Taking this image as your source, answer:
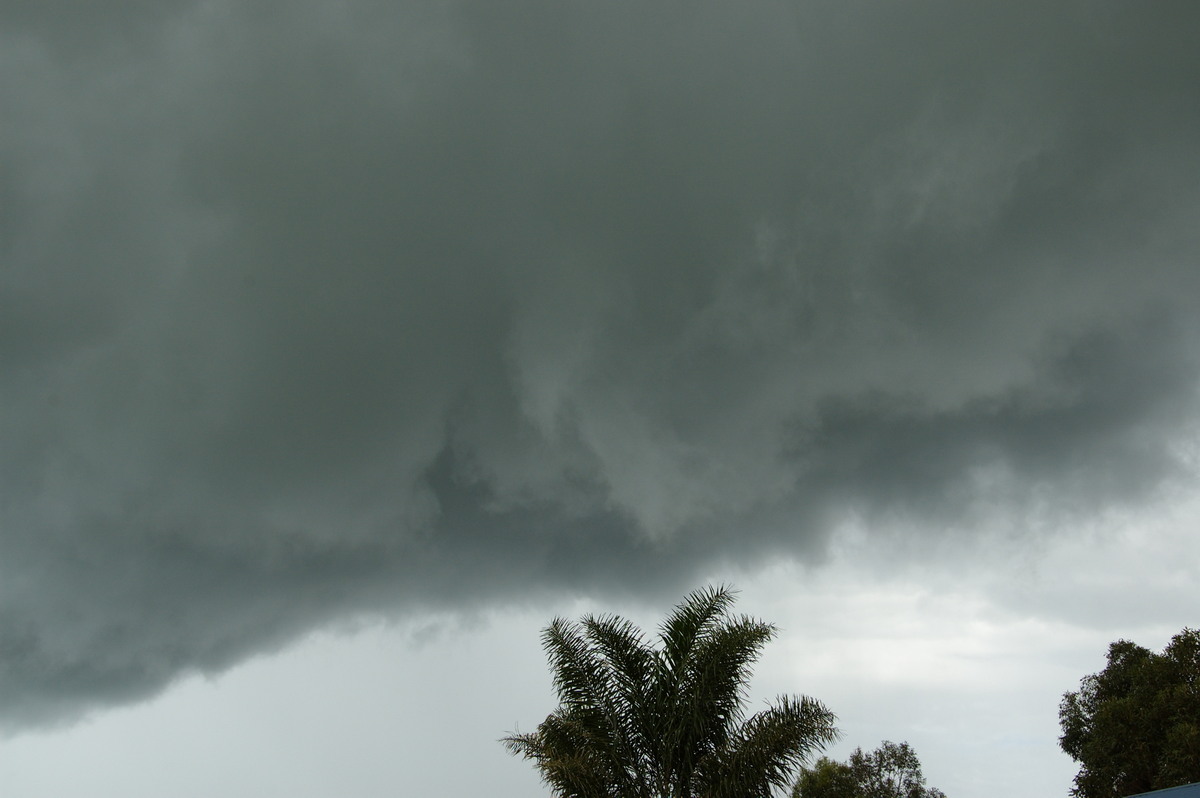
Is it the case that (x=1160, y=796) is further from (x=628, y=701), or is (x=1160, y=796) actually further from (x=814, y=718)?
(x=628, y=701)

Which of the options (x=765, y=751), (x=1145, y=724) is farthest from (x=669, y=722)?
(x=1145, y=724)

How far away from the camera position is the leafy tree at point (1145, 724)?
122 feet

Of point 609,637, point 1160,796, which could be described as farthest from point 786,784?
point 1160,796

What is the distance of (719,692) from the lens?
64.2 feet

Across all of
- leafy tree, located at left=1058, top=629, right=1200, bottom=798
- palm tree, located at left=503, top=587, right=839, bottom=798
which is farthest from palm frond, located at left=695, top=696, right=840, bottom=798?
leafy tree, located at left=1058, top=629, right=1200, bottom=798

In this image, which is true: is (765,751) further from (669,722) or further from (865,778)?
(865,778)

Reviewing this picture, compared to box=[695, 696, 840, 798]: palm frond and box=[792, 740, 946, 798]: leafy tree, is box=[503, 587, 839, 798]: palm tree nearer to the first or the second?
box=[695, 696, 840, 798]: palm frond

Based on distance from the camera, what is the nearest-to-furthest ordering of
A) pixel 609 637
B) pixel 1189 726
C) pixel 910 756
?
pixel 609 637 → pixel 1189 726 → pixel 910 756

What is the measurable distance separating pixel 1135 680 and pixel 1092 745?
3927 millimetres

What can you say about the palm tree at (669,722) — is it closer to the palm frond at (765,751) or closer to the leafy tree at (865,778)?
the palm frond at (765,751)

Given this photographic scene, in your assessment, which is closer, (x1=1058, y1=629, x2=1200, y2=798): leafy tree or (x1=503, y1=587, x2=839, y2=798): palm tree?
(x1=503, y1=587, x2=839, y2=798): palm tree

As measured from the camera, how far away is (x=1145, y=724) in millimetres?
39875

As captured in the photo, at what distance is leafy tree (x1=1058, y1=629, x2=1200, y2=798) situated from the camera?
3709 centimetres

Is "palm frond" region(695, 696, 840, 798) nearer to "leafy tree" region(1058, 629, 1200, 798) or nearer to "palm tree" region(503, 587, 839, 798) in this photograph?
"palm tree" region(503, 587, 839, 798)
